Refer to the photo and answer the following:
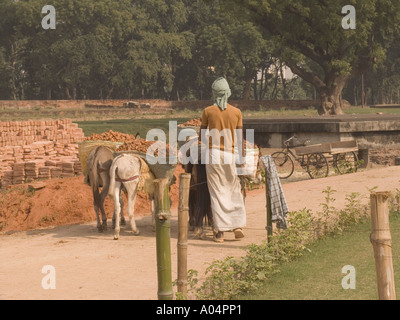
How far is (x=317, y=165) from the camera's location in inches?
639

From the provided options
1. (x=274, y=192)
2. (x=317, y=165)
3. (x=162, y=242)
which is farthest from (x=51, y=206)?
(x=162, y=242)

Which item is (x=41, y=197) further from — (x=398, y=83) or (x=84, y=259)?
(x=398, y=83)

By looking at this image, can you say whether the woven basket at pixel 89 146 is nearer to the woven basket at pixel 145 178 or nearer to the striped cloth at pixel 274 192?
the woven basket at pixel 145 178

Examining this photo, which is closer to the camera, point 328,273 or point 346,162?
point 328,273

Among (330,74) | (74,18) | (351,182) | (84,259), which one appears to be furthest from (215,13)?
(84,259)

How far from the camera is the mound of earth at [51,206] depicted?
1219 centimetres

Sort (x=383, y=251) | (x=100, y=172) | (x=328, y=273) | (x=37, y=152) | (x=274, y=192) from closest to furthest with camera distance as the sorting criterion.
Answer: (x=383, y=251), (x=328, y=273), (x=274, y=192), (x=100, y=172), (x=37, y=152)

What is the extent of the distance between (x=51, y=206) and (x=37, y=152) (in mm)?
7712

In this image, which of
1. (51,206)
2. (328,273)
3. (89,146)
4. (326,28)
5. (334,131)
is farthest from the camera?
(326,28)

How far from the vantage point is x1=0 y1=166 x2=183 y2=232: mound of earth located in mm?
12188

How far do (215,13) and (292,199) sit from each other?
54136mm

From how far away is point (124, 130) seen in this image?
33.3 metres

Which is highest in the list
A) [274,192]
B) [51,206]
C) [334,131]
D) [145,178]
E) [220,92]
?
[220,92]

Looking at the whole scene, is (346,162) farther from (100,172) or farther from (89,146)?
(100,172)
